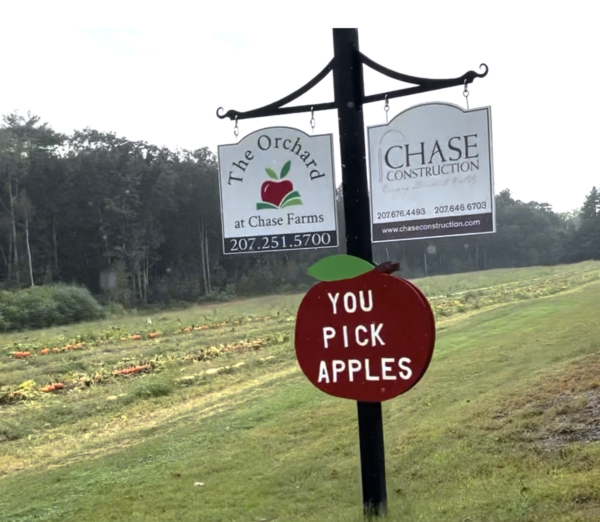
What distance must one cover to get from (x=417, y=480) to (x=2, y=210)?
46.2 metres

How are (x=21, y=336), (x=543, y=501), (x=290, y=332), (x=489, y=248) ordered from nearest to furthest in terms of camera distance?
(x=543, y=501) → (x=290, y=332) → (x=21, y=336) → (x=489, y=248)

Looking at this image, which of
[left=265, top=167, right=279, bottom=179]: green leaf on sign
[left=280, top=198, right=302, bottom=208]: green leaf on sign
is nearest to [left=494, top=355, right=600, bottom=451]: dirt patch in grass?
[left=280, top=198, right=302, bottom=208]: green leaf on sign

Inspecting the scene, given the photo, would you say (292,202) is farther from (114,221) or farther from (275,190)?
(114,221)

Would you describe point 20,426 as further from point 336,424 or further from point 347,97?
point 347,97

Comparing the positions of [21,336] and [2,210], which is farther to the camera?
[2,210]

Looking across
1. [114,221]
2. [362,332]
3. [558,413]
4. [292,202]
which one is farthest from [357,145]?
[114,221]

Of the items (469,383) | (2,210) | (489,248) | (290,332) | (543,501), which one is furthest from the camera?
(489,248)

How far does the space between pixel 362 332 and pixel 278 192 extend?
1083 millimetres

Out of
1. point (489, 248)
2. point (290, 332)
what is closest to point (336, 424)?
point (290, 332)

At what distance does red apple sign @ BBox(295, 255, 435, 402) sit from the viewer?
3.40m

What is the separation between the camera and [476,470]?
4.38m

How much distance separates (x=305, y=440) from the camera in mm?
6645

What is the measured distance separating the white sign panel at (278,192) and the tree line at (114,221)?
37.7 m

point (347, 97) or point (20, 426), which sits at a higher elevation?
point (347, 97)
